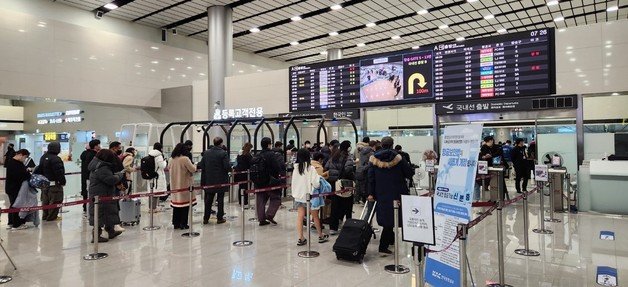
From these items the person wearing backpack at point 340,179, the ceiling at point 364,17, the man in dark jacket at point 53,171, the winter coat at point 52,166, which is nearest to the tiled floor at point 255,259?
the person wearing backpack at point 340,179

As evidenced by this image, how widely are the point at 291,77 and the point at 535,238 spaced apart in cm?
765

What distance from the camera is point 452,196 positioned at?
358 centimetres

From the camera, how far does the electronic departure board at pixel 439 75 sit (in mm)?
8281

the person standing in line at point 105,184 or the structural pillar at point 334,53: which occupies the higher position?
the structural pillar at point 334,53

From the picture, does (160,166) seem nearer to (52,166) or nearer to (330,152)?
(52,166)

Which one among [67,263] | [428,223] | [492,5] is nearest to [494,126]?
[492,5]

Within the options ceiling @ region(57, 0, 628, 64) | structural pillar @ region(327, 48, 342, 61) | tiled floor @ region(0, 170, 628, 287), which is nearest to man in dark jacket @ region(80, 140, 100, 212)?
tiled floor @ region(0, 170, 628, 287)

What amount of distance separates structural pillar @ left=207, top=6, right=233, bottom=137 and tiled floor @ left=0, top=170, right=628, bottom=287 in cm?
714

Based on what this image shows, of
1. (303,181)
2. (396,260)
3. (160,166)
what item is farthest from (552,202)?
(160,166)

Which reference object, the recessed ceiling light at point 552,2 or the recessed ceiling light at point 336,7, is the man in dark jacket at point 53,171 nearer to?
the recessed ceiling light at point 336,7

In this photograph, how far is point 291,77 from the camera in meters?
11.8

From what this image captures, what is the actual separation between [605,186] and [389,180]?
17.8 feet

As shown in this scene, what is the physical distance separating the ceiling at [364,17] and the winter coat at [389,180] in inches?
355

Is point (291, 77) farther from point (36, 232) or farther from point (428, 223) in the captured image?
point (428, 223)
